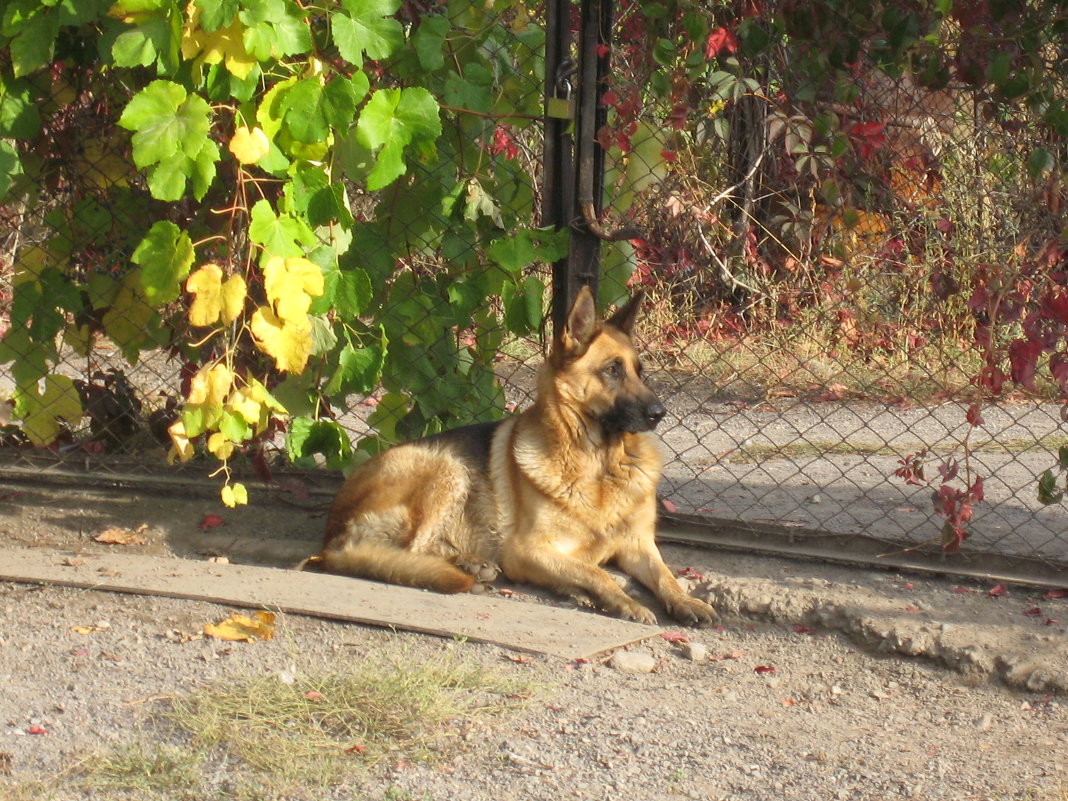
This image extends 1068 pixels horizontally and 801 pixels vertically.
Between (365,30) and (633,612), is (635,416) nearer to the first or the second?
(633,612)

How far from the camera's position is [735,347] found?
326 inches

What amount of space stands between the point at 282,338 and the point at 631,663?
159cm

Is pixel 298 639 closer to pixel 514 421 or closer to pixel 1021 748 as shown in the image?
pixel 514 421

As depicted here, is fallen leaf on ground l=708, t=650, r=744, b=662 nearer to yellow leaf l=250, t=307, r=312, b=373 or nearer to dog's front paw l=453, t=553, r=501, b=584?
dog's front paw l=453, t=553, r=501, b=584

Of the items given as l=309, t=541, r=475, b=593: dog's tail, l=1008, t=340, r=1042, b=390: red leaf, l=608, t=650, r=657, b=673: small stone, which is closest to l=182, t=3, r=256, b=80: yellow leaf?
l=309, t=541, r=475, b=593: dog's tail

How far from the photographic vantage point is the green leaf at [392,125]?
4.18 metres

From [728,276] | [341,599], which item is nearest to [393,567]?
[341,599]

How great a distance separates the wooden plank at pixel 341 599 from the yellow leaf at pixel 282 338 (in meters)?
0.81

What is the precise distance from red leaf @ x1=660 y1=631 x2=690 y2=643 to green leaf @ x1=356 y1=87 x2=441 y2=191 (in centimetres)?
182

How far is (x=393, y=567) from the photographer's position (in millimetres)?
4562

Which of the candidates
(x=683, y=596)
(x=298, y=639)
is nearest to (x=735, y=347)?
(x=683, y=596)

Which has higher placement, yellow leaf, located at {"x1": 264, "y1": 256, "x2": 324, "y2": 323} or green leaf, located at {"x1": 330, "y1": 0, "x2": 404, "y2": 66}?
green leaf, located at {"x1": 330, "y1": 0, "x2": 404, "y2": 66}

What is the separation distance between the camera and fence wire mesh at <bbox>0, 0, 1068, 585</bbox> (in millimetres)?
4109

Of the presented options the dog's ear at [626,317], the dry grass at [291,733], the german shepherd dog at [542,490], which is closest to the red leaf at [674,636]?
the german shepherd dog at [542,490]
